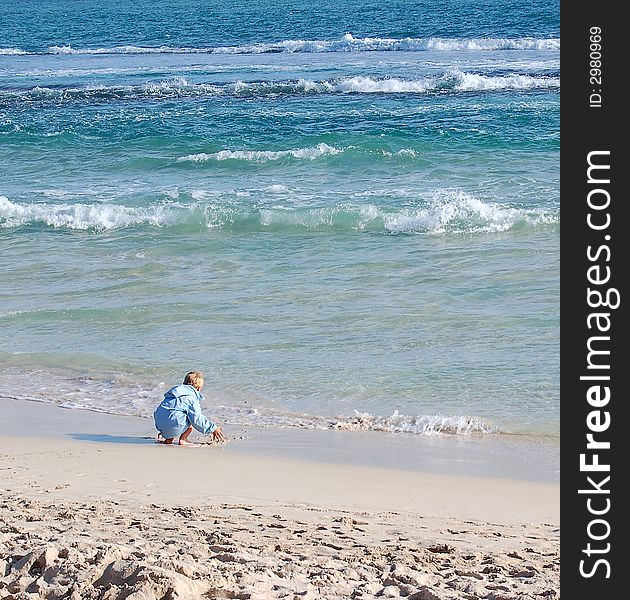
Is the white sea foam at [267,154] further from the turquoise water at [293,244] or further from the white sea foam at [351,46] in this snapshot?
the white sea foam at [351,46]

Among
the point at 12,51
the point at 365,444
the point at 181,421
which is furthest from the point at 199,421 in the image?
the point at 12,51

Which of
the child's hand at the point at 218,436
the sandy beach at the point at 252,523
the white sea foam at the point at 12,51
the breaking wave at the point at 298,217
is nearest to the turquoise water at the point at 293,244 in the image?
the breaking wave at the point at 298,217

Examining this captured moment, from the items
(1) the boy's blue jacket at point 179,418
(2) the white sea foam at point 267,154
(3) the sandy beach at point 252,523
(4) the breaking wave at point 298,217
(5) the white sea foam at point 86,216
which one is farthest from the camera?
(2) the white sea foam at point 267,154

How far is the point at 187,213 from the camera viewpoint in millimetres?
16438

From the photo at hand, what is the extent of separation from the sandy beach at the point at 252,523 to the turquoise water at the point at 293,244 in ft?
3.27

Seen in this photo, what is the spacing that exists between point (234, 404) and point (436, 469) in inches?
89.0

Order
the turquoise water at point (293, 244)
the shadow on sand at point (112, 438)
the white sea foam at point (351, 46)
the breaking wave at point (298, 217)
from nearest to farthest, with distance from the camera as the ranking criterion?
1. the shadow on sand at point (112, 438)
2. the turquoise water at point (293, 244)
3. the breaking wave at point (298, 217)
4. the white sea foam at point (351, 46)

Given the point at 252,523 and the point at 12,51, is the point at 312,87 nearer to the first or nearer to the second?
the point at 252,523

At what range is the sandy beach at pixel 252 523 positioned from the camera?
488 centimetres

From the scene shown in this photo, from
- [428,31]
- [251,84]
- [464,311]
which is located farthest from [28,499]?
[428,31]

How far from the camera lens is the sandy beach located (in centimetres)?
488

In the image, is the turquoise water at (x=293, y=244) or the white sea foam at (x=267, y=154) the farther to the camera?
the white sea foam at (x=267, y=154)

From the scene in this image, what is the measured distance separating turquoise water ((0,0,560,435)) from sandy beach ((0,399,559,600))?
996mm

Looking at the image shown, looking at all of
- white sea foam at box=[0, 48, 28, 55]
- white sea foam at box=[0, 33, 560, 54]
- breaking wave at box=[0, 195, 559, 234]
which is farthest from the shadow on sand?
white sea foam at box=[0, 48, 28, 55]
